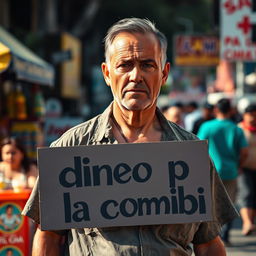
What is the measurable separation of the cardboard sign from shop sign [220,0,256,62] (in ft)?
30.1

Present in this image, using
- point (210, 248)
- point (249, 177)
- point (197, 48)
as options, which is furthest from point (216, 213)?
point (197, 48)

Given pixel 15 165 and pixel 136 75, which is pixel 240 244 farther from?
pixel 136 75

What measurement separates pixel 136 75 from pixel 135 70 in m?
0.03

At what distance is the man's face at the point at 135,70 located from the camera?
3072mm

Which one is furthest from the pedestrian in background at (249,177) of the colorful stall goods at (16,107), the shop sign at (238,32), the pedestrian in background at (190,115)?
the pedestrian in background at (190,115)

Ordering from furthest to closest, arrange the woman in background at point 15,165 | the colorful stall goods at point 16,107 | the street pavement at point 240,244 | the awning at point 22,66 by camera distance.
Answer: the colorful stall goods at point 16,107
the street pavement at point 240,244
the awning at point 22,66
the woman in background at point 15,165

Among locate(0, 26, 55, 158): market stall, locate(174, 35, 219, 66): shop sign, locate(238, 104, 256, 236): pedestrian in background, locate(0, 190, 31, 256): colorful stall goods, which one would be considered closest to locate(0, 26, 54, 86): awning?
locate(0, 26, 55, 158): market stall

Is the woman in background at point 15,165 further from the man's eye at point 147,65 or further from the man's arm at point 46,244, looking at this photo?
the man's eye at point 147,65

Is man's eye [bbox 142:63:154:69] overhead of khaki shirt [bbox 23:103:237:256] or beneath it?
overhead

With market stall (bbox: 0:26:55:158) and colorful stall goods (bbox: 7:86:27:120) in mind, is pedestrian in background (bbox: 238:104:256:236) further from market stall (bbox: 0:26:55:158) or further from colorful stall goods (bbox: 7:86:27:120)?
colorful stall goods (bbox: 7:86:27:120)

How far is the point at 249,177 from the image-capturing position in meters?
10.8

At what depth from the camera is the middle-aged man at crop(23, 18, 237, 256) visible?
3.04 meters

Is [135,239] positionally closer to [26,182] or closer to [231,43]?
[26,182]

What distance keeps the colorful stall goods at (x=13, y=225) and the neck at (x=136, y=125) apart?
3758 millimetres
